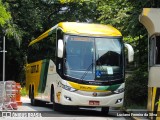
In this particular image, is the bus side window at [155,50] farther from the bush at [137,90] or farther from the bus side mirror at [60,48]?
the bush at [137,90]

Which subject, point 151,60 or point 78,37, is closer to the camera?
point 151,60

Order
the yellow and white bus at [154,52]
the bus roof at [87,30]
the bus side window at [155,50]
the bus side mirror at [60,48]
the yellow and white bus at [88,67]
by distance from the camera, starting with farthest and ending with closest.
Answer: the bus roof at [87,30], the bus side mirror at [60,48], the yellow and white bus at [88,67], the bus side window at [155,50], the yellow and white bus at [154,52]

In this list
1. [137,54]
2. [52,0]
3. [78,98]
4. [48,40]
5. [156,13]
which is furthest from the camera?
[52,0]

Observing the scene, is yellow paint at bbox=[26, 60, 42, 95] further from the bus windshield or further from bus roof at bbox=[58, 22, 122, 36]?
the bus windshield

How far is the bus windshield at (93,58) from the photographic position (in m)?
17.9

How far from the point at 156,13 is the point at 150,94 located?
2.89 m

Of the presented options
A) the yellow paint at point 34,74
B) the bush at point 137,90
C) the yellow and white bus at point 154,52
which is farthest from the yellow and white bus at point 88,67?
the yellow paint at point 34,74

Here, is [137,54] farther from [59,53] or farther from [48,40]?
[59,53]

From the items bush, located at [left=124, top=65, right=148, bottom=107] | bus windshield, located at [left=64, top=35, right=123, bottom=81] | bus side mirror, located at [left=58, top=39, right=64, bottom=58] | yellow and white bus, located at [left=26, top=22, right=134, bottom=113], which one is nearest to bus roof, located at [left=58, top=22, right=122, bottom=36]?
yellow and white bus, located at [left=26, top=22, right=134, bottom=113]

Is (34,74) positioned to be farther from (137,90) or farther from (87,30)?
(87,30)

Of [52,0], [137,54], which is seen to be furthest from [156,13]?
[52,0]

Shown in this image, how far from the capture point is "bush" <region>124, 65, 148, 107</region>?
74.0 ft

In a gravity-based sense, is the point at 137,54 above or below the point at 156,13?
below

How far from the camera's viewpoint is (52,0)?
154 ft
